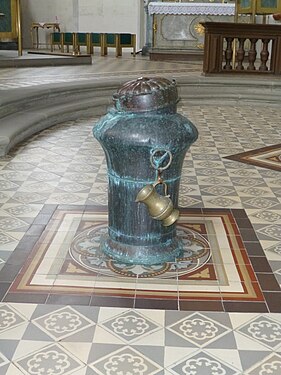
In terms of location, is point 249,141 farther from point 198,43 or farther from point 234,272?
point 198,43

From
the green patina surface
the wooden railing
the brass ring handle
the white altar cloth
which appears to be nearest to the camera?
the brass ring handle

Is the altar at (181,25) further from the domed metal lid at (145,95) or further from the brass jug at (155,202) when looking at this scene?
the brass jug at (155,202)

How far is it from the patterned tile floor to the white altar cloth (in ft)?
27.7

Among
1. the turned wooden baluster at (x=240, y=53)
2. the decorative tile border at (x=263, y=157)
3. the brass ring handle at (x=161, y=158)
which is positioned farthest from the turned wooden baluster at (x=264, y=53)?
A: the brass ring handle at (x=161, y=158)

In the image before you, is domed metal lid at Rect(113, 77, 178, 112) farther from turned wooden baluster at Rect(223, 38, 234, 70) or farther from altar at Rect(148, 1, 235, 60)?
altar at Rect(148, 1, 235, 60)

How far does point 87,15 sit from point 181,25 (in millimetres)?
4487

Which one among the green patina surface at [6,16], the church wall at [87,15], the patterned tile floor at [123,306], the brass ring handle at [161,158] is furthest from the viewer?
the church wall at [87,15]

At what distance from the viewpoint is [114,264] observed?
2.96 meters

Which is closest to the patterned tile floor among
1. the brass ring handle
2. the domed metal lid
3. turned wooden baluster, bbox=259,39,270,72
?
the brass ring handle

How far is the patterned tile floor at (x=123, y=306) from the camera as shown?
2.14m

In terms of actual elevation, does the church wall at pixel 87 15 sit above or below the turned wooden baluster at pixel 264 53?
above

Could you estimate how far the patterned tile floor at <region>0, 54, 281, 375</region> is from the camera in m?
2.14

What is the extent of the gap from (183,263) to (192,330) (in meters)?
0.66

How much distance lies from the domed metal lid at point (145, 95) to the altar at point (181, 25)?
10.7 m
